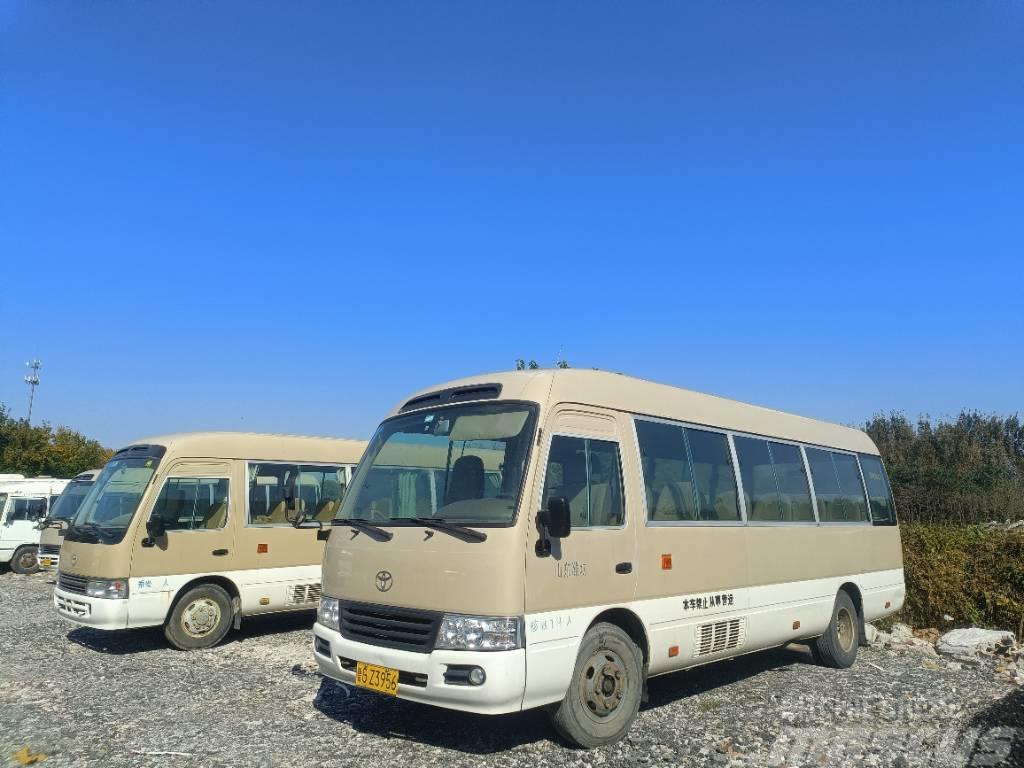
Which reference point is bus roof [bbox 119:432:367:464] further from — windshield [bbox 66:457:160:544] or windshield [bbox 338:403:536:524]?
windshield [bbox 338:403:536:524]

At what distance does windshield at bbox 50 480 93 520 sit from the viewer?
18375mm

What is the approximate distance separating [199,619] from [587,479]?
21.7ft

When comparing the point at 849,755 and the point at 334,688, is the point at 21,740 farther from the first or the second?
the point at 849,755

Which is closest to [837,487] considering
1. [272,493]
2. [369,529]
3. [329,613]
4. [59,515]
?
[369,529]

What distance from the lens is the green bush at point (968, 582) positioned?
1202cm

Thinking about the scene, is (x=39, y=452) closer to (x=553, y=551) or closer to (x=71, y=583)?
(x=71, y=583)

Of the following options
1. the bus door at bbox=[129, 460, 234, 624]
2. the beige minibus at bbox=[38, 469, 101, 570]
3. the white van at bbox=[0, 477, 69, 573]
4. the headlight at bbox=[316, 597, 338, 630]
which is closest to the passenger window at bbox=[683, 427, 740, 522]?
the headlight at bbox=[316, 597, 338, 630]

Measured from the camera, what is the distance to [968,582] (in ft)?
40.9

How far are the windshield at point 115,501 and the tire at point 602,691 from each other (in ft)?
21.7

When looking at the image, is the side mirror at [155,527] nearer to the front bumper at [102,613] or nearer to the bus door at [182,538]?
the bus door at [182,538]

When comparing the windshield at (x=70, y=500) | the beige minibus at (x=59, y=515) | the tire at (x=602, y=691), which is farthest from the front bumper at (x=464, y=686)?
the windshield at (x=70, y=500)

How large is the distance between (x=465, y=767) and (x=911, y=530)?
11881 millimetres

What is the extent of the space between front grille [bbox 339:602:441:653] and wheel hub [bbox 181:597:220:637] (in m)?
4.98

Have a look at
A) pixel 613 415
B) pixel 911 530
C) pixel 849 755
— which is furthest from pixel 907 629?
pixel 613 415
